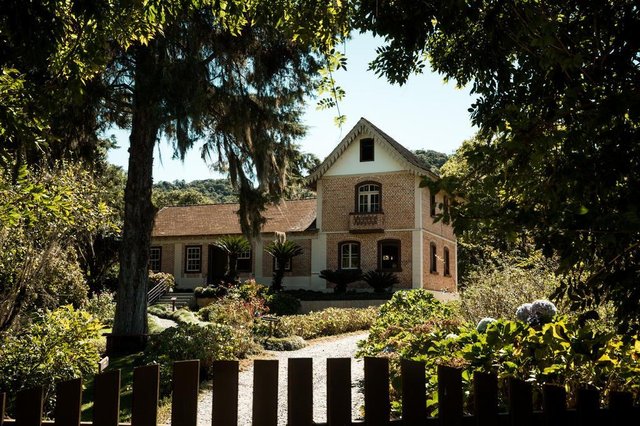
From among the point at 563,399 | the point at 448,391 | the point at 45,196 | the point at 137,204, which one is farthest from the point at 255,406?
the point at 137,204

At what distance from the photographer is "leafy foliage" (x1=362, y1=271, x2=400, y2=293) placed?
2652 centimetres

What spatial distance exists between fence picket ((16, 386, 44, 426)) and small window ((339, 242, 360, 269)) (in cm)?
2649

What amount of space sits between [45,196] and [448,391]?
12.4 ft

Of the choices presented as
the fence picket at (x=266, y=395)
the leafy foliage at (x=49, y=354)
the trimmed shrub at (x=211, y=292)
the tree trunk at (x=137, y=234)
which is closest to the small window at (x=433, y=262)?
the trimmed shrub at (x=211, y=292)

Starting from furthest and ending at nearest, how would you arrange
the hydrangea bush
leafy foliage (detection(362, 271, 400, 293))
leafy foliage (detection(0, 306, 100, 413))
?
leafy foliage (detection(362, 271, 400, 293)) → leafy foliage (detection(0, 306, 100, 413)) → the hydrangea bush

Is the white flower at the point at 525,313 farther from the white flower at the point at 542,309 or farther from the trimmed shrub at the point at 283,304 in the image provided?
the trimmed shrub at the point at 283,304

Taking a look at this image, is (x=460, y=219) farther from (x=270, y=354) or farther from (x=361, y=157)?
(x=361, y=157)

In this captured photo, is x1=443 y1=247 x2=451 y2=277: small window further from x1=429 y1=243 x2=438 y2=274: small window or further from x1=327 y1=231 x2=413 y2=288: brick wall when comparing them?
x1=327 y1=231 x2=413 y2=288: brick wall

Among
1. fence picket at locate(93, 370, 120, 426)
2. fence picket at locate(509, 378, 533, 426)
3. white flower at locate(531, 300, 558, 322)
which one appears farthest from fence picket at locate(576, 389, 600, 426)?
white flower at locate(531, 300, 558, 322)

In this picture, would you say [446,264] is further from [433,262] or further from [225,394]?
[225,394]

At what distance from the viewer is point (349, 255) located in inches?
1137

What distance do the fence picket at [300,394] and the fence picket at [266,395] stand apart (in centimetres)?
7

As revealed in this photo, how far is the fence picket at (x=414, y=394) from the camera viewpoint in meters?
2.45

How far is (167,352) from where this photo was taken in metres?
10.0
